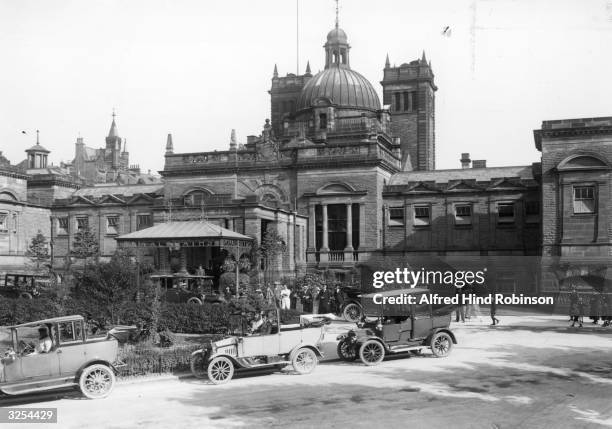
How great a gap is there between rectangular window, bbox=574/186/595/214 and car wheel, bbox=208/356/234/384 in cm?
2486

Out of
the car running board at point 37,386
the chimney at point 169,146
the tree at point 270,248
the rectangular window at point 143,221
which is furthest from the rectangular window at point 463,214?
the car running board at point 37,386

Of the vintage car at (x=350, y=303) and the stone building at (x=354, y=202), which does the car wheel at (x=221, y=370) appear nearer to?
the vintage car at (x=350, y=303)

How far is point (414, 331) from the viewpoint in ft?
62.6

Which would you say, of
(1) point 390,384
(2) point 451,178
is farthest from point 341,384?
(2) point 451,178

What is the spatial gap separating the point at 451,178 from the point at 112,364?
33418 millimetres

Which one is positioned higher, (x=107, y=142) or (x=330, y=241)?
(x=107, y=142)

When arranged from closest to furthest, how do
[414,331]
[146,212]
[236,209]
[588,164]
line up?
1. [414,331]
2. [588,164]
3. [236,209]
4. [146,212]

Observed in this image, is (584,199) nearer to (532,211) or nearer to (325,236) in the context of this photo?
(532,211)

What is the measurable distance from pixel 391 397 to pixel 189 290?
17.9m

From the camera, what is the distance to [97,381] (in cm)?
1468

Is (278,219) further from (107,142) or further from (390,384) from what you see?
(107,142)

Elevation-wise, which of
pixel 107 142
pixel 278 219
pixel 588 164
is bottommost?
pixel 278 219

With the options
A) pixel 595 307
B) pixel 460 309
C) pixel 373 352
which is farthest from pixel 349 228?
pixel 373 352

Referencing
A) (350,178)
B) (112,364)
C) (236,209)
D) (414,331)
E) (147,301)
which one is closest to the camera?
(112,364)
